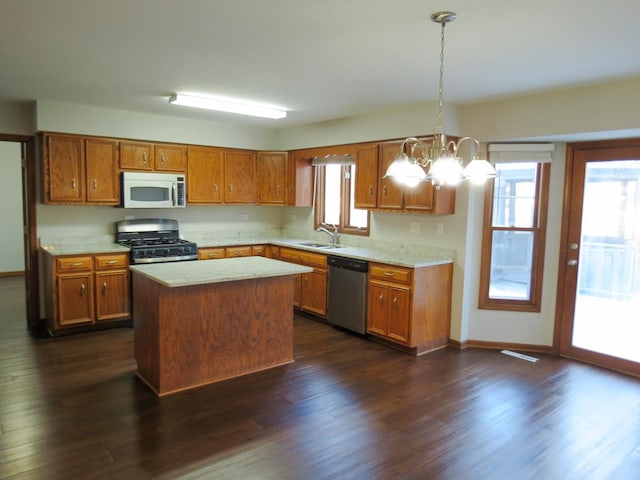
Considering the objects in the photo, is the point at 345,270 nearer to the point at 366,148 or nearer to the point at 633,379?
the point at 366,148

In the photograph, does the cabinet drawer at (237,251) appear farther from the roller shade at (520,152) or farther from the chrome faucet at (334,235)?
the roller shade at (520,152)

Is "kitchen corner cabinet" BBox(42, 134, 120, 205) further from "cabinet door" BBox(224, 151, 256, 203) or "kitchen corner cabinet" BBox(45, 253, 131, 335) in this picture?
"cabinet door" BBox(224, 151, 256, 203)

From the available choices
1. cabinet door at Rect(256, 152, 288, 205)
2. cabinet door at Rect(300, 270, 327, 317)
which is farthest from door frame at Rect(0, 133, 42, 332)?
cabinet door at Rect(300, 270, 327, 317)

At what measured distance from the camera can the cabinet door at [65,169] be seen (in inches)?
191

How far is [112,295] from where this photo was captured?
5000mm

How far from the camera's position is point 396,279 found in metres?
4.47

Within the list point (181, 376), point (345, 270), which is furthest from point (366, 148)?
Answer: point (181, 376)

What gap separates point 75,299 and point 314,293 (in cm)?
262

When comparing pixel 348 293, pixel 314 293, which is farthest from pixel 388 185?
pixel 314 293

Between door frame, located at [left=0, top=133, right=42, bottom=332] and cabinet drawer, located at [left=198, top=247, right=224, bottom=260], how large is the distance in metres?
1.79

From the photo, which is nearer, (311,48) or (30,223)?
(311,48)

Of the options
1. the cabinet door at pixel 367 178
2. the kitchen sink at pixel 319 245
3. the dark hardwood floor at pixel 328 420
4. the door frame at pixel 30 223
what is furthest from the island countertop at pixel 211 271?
the door frame at pixel 30 223

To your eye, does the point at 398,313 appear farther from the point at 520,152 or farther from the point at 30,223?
the point at 30,223

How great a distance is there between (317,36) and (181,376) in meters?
2.62
